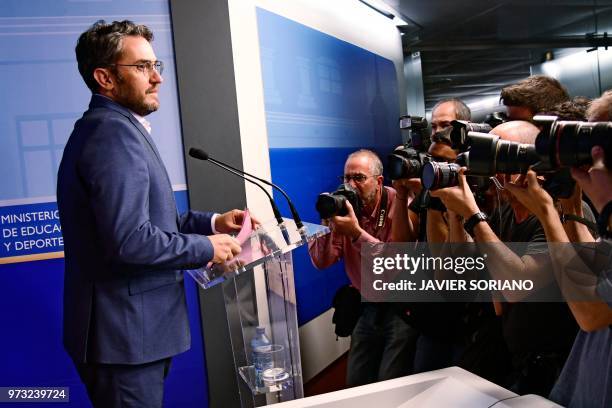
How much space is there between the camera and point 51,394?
7.73 ft

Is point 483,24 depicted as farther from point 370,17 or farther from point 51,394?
point 51,394

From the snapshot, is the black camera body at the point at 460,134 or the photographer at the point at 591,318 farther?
the black camera body at the point at 460,134

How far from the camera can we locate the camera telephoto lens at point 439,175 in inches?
57.7

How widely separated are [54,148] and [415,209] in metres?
1.54

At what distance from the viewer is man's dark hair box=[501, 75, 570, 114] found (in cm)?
196

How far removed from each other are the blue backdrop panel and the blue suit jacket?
1410mm

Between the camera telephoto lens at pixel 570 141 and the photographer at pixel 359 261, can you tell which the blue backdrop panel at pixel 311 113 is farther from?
the camera telephoto lens at pixel 570 141

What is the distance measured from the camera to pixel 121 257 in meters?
1.40

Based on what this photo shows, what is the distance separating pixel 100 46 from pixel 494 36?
3081mm

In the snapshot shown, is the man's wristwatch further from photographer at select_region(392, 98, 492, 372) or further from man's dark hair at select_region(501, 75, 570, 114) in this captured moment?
man's dark hair at select_region(501, 75, 570, 114)

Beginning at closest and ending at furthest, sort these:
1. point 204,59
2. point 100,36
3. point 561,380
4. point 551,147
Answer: point 551,147, point 561,380, point 100,36, point 204,59

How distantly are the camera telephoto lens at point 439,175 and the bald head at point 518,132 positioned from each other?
5.7 inches

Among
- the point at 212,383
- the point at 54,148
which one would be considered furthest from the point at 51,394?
the point at 54,148

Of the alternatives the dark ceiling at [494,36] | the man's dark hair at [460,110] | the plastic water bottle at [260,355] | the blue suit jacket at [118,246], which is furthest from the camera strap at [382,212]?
the dark ceiling at [494,36]
